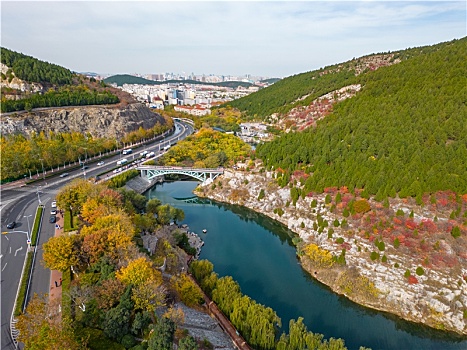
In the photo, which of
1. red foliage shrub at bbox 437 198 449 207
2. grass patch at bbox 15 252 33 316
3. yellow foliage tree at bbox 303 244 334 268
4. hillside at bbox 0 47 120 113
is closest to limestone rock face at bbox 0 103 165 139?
hillside at bbox 0 47 120 113

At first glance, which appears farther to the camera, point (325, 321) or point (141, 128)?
point (141, 128)

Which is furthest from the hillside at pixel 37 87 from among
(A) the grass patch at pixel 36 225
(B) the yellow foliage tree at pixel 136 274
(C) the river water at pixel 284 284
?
(B) the yellow foliage tree at pixel 136 274

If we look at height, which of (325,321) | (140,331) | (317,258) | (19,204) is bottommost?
(325,321)

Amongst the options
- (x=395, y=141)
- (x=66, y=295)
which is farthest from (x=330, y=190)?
(x=66, y=295)

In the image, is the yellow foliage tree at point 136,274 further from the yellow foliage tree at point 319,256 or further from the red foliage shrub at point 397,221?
the red foliage shrub at point 397,221

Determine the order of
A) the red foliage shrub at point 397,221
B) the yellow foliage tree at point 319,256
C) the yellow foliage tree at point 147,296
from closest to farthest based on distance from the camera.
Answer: the yellow foliage tree at point 147,296 < the yellow foliage tree at point 319,256 < the red foliage shrub at point 397,221

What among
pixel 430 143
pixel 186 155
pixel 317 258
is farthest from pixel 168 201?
pixel 430 143

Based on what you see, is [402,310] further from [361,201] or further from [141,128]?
[141,128]
